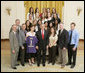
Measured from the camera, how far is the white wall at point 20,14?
39.8 ft

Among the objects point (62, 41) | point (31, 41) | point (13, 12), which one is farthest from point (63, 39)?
point (13, 12)

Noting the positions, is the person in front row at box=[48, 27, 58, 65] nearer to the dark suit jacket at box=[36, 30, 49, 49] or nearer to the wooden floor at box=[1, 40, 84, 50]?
the dark suit jacket at box=[36, 30, 49, 49]

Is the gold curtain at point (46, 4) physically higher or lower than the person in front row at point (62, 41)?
higher

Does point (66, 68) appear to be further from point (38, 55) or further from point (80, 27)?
point (80, 27)

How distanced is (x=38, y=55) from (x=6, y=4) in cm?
489

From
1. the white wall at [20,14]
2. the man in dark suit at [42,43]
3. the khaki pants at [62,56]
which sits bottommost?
the khaki pants at [62,56]

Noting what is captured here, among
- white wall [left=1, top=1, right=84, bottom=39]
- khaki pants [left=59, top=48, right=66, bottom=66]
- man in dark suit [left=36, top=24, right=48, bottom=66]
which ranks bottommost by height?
khaki pants [left=59, top=48, right=66, bottom=66]

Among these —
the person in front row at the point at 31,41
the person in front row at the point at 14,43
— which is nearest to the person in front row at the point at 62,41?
the person in front row at the point at 31,41

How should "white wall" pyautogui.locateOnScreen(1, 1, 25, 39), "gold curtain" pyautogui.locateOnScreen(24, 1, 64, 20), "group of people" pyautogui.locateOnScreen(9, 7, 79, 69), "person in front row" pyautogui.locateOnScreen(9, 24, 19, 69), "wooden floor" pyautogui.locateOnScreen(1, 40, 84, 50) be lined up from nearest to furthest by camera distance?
"person in front row" pyautogui.locateOnScreen(9, 24, 19, 69)
"group of people" pyautogui.locateOnScreen(9, 7, 79, 69)
"wooden floor" pyautogui.locateOnScreen(1, 40, 84, 50)
"white wall" pyautogui.locateOnScreen(1, 1, 25, 39)
"gold curtain" pyautogui.locateOnScreen(24, 1, 64, 20)

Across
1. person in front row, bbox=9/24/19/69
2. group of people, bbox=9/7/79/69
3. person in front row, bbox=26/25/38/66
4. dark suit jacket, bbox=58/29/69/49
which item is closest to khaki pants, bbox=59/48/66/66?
group of people, bbox=9/7/79/69

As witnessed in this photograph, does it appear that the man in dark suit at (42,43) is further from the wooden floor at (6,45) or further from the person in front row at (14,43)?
Answer: the wooden floor at (6,45)

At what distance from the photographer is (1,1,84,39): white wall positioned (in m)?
12.1

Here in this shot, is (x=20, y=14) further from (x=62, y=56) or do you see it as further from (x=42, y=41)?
Answer: (x=62, y=56)

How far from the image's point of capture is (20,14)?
1214cm
